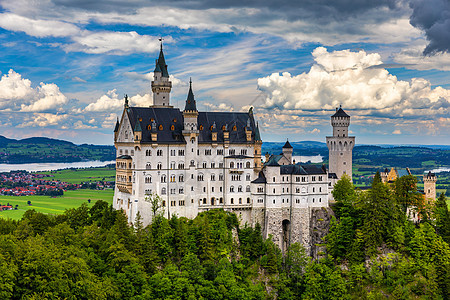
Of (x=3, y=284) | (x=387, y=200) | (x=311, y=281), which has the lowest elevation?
(x=311, y=281)

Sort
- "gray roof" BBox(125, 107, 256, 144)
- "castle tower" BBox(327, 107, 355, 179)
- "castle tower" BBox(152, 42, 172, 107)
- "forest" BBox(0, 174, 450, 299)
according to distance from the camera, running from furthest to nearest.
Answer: "castle tower" BBox(327, 107, 355, 179), "castle tower" BBox(152, 42, 172, 107), "gray roof" BBox(125, 107, 256, 144), "forest" BBox(0, 174, 450, 299)

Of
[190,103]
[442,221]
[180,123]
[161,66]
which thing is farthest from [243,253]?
[161,66]

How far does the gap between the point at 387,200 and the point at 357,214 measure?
6.46 meters

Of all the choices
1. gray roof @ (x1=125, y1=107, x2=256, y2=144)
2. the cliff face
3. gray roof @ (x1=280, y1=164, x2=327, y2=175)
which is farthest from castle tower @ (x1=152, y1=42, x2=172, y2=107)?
the cliff face

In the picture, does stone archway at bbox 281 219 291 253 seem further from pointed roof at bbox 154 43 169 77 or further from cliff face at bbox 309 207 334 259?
pointed roof at bbox 154 43 169 77

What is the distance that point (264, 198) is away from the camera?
104 metres

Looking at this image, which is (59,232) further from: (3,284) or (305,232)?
(305,232)

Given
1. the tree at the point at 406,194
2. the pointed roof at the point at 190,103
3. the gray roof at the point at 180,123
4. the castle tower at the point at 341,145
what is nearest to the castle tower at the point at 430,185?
the tree at the point at 406,194

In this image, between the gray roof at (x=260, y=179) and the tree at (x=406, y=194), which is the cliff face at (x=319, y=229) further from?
the tree at (x=406, y=194)

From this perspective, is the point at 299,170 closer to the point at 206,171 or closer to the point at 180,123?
the point at 206,171

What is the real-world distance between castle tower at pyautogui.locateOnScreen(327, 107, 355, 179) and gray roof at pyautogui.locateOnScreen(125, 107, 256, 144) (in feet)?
72.5

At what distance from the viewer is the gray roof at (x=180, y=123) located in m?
98.0

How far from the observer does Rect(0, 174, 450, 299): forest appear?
8281 centimetres

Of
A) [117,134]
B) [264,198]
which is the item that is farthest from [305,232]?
[117,134]
